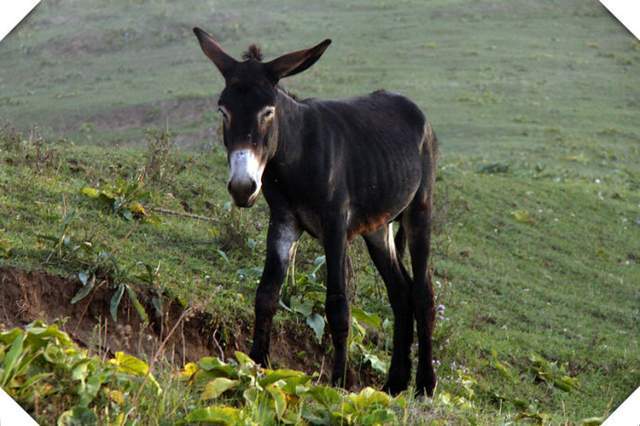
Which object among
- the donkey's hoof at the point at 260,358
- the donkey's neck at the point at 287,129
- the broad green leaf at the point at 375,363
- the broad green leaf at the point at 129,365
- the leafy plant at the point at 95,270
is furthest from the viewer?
the broad green leaf at the point at 375,363

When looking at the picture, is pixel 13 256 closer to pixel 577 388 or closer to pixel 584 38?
pixel 577 388

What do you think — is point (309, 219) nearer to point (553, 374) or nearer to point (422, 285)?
point (422, 285)

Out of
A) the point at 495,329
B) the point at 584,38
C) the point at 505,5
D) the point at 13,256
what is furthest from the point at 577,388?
the point at 505,5

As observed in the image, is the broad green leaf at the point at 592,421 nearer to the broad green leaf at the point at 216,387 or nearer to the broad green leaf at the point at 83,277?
the broad green leaf at the point at 216,387

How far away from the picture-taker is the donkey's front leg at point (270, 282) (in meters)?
6.59

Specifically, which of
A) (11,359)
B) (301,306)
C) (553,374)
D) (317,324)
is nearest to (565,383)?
(553,374)

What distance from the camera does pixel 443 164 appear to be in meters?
17.3

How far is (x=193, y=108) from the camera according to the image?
22359mm

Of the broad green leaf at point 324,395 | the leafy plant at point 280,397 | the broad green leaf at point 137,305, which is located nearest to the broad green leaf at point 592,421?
the leafy plant at point 280,397

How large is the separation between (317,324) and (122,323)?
160 cm

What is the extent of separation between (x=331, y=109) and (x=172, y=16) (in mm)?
25404

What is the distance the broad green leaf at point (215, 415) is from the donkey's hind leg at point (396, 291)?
2.68m

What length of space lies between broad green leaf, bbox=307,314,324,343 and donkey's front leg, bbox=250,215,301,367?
1.36m

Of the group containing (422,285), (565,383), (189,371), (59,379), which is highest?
(59,379)
